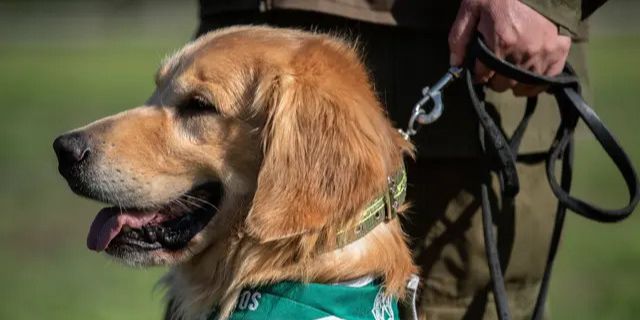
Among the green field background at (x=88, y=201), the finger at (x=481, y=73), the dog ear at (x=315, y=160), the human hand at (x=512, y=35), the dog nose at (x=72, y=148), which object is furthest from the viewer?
the green field background at (x=88, y=201)

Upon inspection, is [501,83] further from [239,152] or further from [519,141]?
[239,152]

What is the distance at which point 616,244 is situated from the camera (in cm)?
927

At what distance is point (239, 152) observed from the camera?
3627 mm

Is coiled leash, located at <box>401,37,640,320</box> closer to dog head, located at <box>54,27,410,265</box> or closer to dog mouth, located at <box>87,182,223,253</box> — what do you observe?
dog head, located at <box>54,27,410,265</box>

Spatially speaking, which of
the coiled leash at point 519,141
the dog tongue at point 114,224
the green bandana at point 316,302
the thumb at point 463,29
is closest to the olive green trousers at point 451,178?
the coiled leash at point 519,141

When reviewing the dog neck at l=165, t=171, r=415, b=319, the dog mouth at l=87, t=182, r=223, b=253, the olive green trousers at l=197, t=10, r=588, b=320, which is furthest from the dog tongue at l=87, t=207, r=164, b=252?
the olive green trousers at l=197, t=10, r=588, b=320

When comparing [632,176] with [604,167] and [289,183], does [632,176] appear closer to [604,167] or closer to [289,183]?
[289,183]

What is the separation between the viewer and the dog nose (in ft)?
11.8

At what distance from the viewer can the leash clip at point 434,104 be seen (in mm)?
3762

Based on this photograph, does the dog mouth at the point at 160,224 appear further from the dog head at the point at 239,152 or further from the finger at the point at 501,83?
the finger at the point at 501,83

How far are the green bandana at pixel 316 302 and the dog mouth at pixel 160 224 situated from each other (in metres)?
0.28

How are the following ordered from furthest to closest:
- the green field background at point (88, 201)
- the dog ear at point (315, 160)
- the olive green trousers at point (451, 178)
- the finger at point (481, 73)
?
1. the green field background at point (88, 201)
2. the olive green trousers at point (451, 178)
3. the finger at point (481, 73)
4. the dog ear at point (315, 160)

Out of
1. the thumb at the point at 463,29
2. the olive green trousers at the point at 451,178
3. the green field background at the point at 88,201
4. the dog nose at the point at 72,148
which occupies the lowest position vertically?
the green field background at the point at 88,201

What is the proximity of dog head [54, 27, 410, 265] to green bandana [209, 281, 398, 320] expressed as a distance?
6.7 inches
